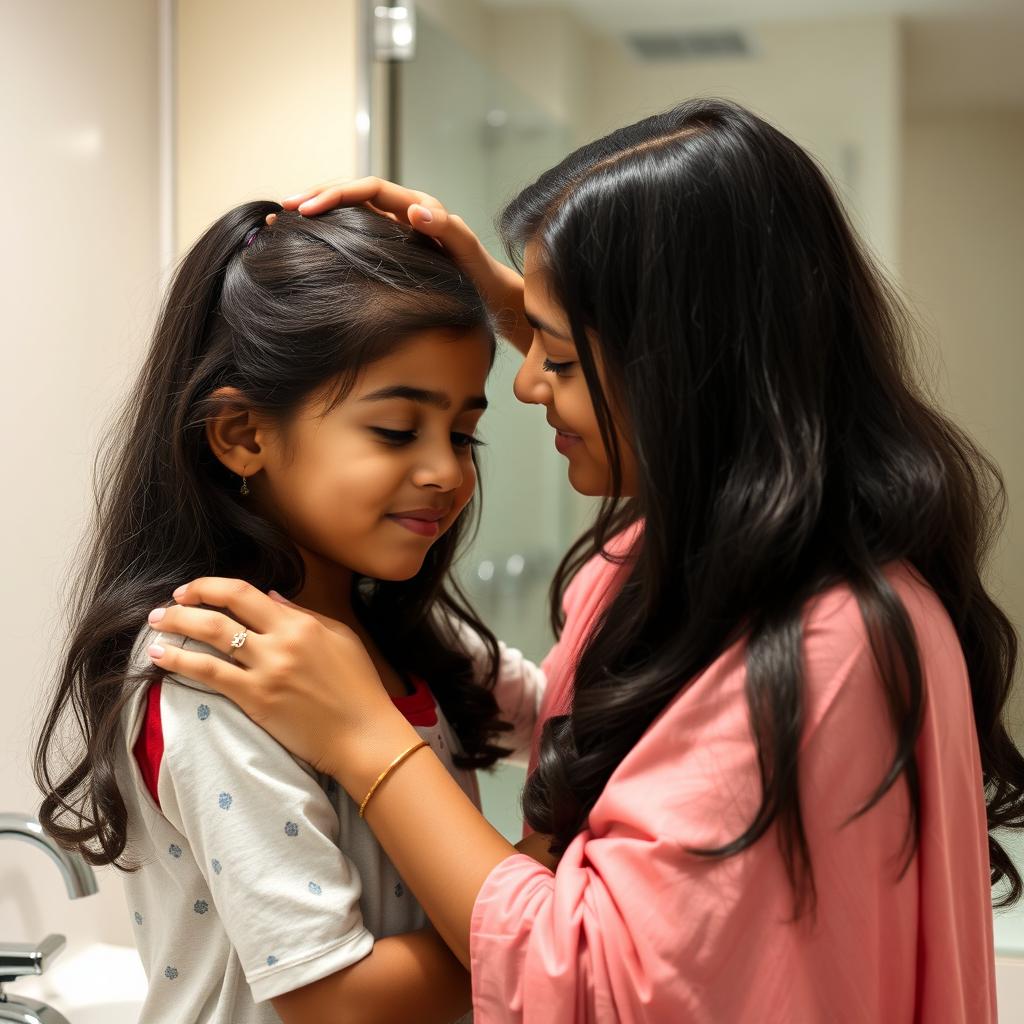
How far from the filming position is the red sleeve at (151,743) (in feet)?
2.78

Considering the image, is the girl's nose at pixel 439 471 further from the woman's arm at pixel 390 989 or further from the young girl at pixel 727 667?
the woman's arm at pixel 390 989

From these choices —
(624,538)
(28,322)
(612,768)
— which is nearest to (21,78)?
(28,322)

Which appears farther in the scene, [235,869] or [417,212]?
[417,212]

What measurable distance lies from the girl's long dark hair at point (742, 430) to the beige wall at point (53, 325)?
30.5 inches

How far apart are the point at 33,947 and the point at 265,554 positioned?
596 millimetres

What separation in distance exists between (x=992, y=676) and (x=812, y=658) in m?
0.27

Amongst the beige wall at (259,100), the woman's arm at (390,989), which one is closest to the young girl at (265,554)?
the woman's arm at (390,989)

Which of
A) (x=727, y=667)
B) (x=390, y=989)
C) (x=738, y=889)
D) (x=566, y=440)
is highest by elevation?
(x=566, y=440)

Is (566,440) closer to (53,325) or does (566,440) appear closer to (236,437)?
(236,437)

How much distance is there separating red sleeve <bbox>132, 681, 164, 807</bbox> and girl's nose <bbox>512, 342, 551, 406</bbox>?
365mm

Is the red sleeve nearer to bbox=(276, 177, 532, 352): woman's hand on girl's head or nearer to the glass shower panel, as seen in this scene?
bbox=(276, 177, 532, 352): woman's hand on girl's head

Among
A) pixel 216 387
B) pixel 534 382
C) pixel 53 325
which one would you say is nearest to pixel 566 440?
pixel 534 382

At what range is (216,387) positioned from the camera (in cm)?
94

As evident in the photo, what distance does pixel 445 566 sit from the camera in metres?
1.15
